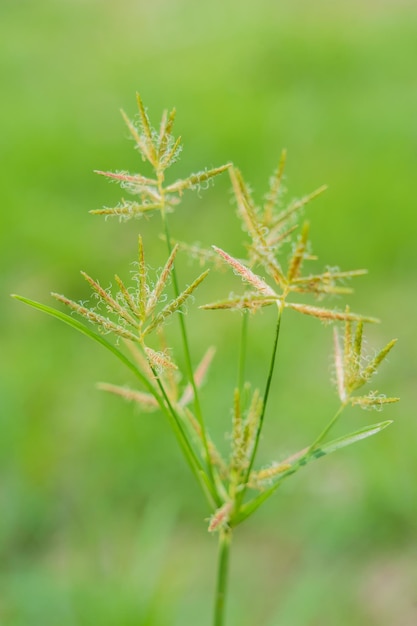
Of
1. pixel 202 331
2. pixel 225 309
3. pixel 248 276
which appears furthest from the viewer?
A: pixel 202 331

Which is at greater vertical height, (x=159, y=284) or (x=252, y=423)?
(x=159, y=284)

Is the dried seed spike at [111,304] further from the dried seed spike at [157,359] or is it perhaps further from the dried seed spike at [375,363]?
the dried seed spike at [375,363]

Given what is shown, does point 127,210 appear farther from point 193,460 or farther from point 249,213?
point 193,460

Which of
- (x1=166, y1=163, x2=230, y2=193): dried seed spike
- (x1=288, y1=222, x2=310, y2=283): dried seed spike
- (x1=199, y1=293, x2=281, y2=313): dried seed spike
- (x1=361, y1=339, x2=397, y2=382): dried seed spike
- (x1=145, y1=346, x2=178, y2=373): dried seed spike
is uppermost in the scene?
(x1=166, y1=163, x2=230, y2=193): dried seed spike

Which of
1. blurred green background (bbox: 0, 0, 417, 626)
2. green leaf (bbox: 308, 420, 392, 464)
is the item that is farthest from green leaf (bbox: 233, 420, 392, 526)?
blurred green background (bbox: 0, 0, 417, 626)

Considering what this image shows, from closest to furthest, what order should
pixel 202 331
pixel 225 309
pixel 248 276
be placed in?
pixel 248 276
pixel 225 309
pixel 202 331

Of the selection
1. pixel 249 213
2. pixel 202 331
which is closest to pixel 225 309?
pixel 249 213

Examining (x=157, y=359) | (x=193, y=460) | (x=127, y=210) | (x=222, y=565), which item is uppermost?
(x=127, y=210)

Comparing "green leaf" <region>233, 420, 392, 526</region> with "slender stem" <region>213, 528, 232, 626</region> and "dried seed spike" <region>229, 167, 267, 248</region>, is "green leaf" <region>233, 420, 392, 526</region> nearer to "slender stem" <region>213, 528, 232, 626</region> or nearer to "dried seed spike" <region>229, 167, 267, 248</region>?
"slender stem" <region>213, 528, 232, 626</region>

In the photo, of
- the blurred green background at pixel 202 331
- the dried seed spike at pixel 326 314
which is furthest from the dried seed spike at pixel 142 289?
the blurred green background at pixel 202 331
